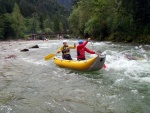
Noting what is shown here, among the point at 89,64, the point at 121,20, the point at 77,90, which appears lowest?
the point at 77,90

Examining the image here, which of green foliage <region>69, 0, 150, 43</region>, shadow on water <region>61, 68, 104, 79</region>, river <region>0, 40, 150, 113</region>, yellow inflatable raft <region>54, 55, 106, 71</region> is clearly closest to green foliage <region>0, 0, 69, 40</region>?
green foliage <region>69, 0, 150, 43</region>

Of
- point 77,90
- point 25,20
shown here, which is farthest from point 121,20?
A: point 25,20

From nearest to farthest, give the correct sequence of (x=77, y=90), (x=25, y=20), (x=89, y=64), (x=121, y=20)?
(x=77, y=90)
(x=89, y=64)
(x=121, y=20)
(x=25, y=20)

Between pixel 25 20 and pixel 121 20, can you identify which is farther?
pixel 25 20

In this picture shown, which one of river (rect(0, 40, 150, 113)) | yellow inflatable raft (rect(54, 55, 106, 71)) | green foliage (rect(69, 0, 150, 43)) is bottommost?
river (rect(0, 40, 150, 113))

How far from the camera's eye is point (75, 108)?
7.07m

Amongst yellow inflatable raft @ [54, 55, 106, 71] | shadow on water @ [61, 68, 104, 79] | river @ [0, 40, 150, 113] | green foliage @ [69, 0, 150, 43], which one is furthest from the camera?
green foliage @ [69, 0, 150, 43]

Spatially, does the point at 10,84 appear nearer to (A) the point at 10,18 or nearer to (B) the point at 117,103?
(B) the point at 117,103

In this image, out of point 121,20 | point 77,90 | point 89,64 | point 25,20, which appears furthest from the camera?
point 25,20

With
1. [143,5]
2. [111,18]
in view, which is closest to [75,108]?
[143,5]

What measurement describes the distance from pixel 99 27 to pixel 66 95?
30.4 metres

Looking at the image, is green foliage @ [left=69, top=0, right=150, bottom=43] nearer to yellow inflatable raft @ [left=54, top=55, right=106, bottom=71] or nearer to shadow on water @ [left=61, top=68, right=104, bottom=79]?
yellow inflatable raft @ [left=54, top=55, right=106, bottom=71]

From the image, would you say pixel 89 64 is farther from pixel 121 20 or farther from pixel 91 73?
pixel 121 20

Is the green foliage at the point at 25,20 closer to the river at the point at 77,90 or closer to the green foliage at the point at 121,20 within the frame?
the green foliage at the point at 121,20
